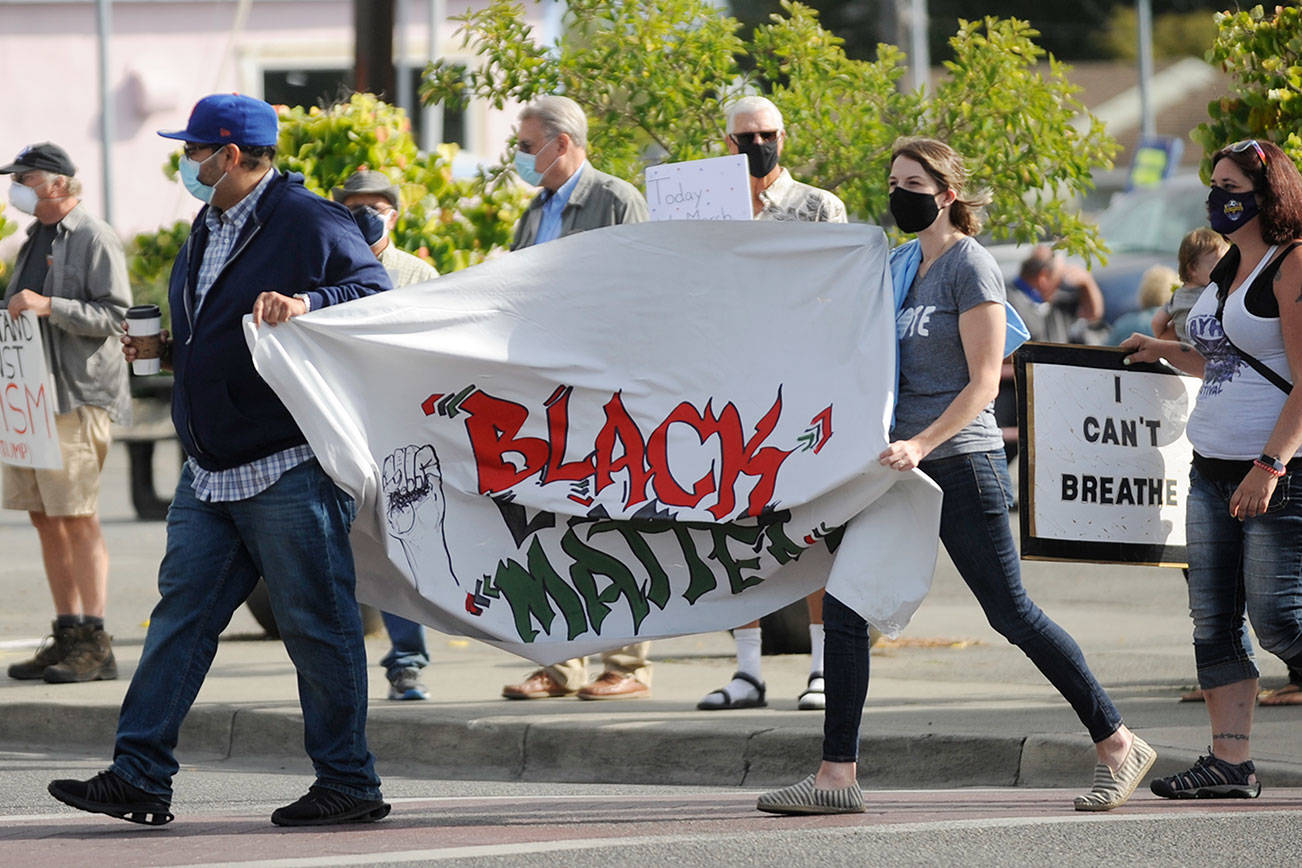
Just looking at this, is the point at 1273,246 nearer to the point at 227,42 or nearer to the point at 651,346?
the point at 651,346

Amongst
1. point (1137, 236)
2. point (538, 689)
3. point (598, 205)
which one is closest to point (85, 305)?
point (598, 205)

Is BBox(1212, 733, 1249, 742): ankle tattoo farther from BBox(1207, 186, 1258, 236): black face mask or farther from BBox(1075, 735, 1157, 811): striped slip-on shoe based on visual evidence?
BBox(1207, 186, 1258, 236): black face mask

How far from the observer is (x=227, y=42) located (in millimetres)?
30062

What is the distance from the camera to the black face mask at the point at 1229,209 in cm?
595

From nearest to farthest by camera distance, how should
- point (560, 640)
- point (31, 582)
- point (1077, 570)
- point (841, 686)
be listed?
point (841, 686)
point (560, 640)
point (31, 582)
point (1077, 570)

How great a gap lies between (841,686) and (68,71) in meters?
26.5

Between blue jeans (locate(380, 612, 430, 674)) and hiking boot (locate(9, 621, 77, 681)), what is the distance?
1.45 m

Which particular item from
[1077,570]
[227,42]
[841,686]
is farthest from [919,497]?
[227,42]

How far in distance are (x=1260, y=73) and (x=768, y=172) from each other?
1840 millimetres

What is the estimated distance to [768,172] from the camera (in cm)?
766

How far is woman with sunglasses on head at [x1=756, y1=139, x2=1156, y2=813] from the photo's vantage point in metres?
5.71

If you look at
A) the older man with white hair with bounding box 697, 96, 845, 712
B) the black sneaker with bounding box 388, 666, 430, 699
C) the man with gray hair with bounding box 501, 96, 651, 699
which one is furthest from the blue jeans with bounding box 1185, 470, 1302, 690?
the black sneaker with bounding box 388, 666, 430, 699

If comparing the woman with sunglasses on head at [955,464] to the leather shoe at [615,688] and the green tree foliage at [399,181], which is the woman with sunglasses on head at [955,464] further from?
the green tree foliage at [399,181]

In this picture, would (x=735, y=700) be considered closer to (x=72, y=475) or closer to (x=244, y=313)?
(x=244, y=313)
